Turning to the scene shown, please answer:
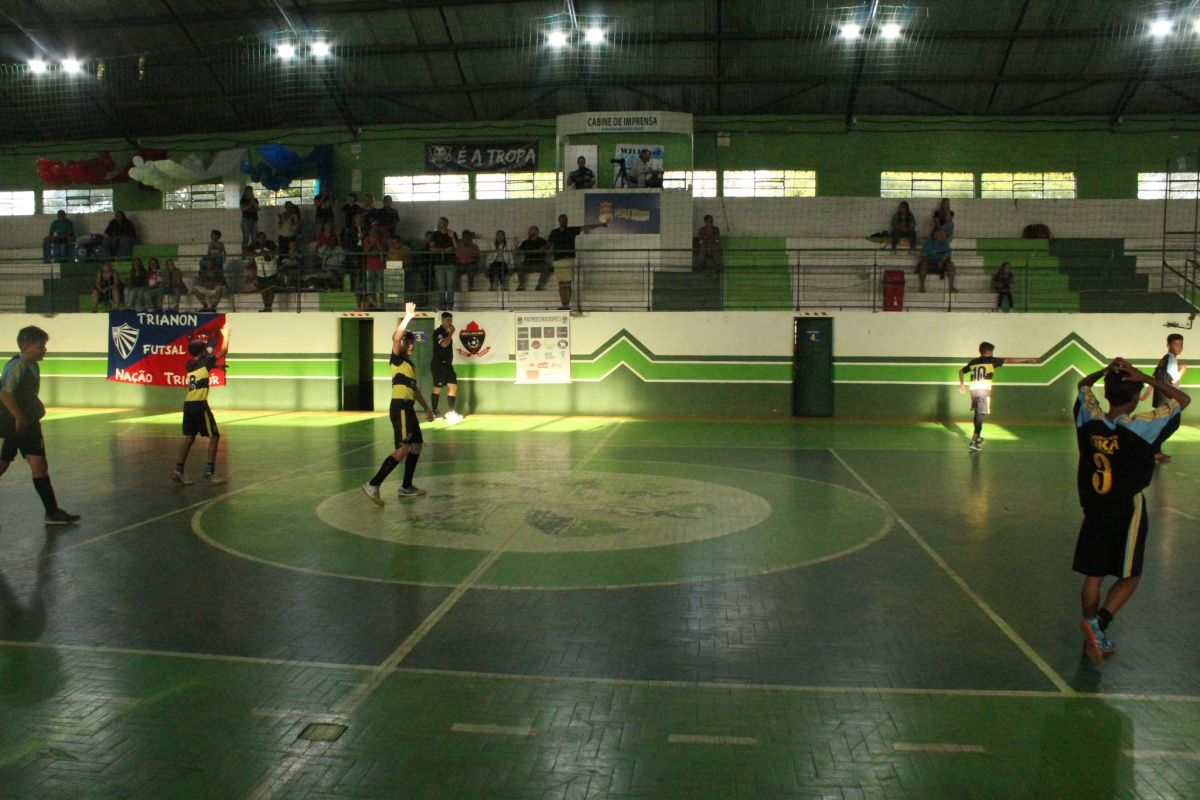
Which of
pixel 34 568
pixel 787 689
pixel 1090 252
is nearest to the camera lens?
pixel 787 689

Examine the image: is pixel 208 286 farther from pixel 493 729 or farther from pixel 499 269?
pixel 493 729

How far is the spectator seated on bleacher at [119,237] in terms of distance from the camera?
27.8m

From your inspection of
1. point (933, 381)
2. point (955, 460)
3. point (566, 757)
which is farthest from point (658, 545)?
point (933, 381)

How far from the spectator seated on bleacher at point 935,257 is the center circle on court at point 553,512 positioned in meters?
13.7

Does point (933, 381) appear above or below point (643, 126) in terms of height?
below

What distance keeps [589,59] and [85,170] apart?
17325mm

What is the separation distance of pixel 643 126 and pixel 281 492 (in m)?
17.5

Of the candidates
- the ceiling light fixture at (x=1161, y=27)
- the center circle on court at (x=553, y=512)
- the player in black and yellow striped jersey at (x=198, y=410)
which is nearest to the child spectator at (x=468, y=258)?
the player in black and yellow striped jersey at (x=198, y=410)

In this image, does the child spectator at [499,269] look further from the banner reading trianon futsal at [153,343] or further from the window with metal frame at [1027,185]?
the window with metal frame at [1027,185]

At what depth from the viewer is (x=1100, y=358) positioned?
21.2m

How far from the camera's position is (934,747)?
465cm

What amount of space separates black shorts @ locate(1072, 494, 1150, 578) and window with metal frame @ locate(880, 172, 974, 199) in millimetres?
23515

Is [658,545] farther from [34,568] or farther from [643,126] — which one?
[643,126]

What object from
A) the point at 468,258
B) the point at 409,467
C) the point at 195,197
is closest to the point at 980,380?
the point at 409,467
